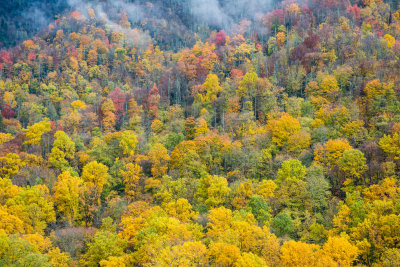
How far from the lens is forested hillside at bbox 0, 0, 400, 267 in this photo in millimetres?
37219

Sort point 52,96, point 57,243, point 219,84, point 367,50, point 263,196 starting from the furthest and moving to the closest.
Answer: point 52,96, point 219,84, point 367,50, point 263,196, point 57,243

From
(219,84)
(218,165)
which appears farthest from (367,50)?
(218,165)

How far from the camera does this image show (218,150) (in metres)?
60.6

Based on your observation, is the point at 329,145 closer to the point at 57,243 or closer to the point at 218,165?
the point at 218,165

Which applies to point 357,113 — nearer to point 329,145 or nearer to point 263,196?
point 329,145

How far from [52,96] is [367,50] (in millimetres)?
90855

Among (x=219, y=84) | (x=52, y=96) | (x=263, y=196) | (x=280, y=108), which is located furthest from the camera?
(x=52, y=96)

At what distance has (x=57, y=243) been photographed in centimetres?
4084

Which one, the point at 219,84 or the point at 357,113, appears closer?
the point at 357,113

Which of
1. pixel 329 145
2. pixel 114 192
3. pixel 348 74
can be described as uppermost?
pixel 348 74

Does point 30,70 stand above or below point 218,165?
above

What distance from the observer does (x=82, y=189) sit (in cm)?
5191

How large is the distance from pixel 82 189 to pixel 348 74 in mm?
60308

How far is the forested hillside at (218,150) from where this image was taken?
3722cm
